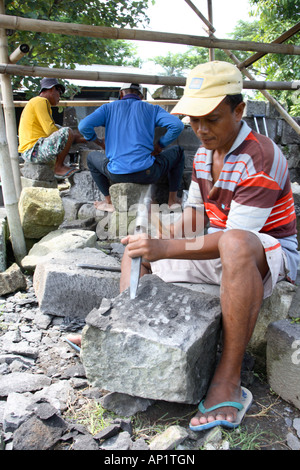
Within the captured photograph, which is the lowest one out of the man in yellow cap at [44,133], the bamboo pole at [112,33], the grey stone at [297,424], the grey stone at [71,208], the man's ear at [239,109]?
the grey stone at [71,208]

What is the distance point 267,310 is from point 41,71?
307cm

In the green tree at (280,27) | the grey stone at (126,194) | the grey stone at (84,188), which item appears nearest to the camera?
the grey stone at (126,194)

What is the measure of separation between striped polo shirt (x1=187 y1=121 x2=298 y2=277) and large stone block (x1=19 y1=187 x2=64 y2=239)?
7.02ft

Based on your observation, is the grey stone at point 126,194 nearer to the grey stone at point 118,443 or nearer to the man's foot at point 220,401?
the man's foot at point 220,401

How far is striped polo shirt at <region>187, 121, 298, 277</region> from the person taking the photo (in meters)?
1.99

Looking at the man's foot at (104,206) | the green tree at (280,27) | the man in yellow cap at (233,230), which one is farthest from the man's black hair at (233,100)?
the green tree at (280,27)

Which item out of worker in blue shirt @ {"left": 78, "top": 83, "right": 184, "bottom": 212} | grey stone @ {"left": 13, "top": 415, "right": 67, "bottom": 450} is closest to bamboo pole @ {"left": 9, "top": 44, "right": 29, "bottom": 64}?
worker in blue shirt @ {"left": 78, "top": 83, "right": 184, "bottom": 212}

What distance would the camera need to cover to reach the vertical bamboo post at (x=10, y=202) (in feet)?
11.9

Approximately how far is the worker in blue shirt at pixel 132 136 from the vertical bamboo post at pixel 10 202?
4.20 ft

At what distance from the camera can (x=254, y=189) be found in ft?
6.57

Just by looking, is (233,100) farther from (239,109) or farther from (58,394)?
(58,394)

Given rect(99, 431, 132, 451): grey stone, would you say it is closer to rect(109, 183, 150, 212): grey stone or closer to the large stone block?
the large stone block

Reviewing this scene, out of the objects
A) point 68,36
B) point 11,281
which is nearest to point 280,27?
point 68,36

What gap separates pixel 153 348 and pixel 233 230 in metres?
0.68
